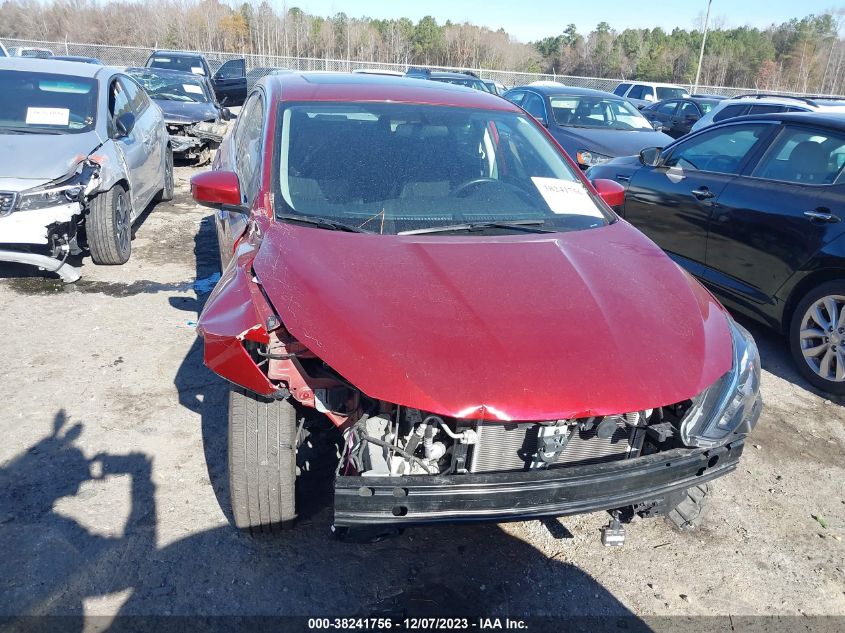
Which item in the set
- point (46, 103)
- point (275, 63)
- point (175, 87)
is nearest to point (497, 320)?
point (46, 103)

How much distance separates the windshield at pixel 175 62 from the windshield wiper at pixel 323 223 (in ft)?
45.4

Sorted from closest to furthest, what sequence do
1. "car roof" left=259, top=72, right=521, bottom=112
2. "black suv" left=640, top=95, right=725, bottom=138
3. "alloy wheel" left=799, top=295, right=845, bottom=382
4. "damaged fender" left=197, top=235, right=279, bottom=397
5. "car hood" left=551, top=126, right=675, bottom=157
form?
"damaged fender" left=197, top=235, right=279, bottom=397, "car roof" left=259, top=72, right=521, bottom=112, "alloy wheel" left=799, top=295, right=845, bottom=382, "car hood" left=551, top=126, right=675, bottom=157, "black suv" left=640, top=95, right=725, bottom=138

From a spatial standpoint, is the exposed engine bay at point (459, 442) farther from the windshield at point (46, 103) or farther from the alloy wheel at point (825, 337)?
the windshield at point (46, 103)

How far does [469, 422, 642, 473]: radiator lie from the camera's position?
223 cm

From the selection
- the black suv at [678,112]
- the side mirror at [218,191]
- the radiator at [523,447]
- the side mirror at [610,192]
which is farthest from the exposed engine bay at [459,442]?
the black suv at [678,112]

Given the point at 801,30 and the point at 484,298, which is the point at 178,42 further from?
the point at 484,298

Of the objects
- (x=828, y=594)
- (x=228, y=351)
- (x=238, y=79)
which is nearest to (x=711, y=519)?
(x=828, y=594)

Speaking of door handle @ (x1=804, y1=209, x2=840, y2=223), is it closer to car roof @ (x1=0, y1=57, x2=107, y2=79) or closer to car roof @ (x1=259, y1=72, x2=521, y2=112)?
car roof @ (x1=259, y1=72, x2=521, y2=112)

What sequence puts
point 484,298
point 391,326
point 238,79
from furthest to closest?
point 238,79 → point 484,298 → point 391,326

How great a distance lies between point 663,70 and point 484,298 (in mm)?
55886

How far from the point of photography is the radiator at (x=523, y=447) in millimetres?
2230

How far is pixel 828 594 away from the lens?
2.68 m

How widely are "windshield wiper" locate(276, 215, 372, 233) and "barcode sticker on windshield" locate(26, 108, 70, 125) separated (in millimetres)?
4109

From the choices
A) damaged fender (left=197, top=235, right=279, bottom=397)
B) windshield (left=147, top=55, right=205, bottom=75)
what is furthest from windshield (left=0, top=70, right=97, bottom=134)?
windshield (left=147, top=55, right=205, bottom=75)
